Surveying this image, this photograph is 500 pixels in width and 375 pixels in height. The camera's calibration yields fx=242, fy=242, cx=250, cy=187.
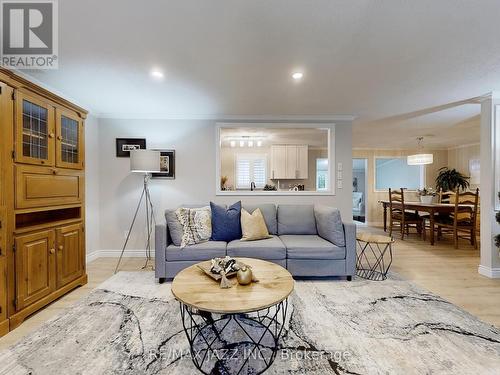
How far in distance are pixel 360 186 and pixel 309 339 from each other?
6.84m

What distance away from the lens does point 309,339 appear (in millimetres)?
1809

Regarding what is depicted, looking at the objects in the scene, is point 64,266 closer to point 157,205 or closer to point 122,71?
point 157,205

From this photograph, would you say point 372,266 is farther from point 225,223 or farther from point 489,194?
point 225,223

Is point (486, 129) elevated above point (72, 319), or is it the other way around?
point (486, 129)

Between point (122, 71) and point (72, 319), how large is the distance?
2.35 metres

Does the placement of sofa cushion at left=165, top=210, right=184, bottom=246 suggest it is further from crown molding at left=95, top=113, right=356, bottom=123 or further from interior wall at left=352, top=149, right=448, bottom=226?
interior wall at left=352, top=149, right=448, bottom=226

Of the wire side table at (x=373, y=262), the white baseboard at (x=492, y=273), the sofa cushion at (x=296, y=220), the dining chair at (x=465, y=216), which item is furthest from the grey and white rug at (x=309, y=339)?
the dining chair at (x=465, y=216)

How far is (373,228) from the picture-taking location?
682 centimetres

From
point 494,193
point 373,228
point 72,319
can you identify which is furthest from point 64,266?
point 373,228

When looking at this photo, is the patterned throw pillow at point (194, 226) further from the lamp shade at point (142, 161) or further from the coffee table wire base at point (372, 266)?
the coffee table wire base at point (372, 266)

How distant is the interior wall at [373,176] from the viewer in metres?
7.23

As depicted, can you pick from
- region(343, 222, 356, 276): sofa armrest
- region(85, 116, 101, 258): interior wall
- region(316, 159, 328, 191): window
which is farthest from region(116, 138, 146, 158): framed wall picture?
region(316, 159, 328, 191): window

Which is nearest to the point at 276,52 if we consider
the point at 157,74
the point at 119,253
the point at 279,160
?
the point at 157,74

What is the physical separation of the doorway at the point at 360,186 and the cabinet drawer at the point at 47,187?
695 cm
